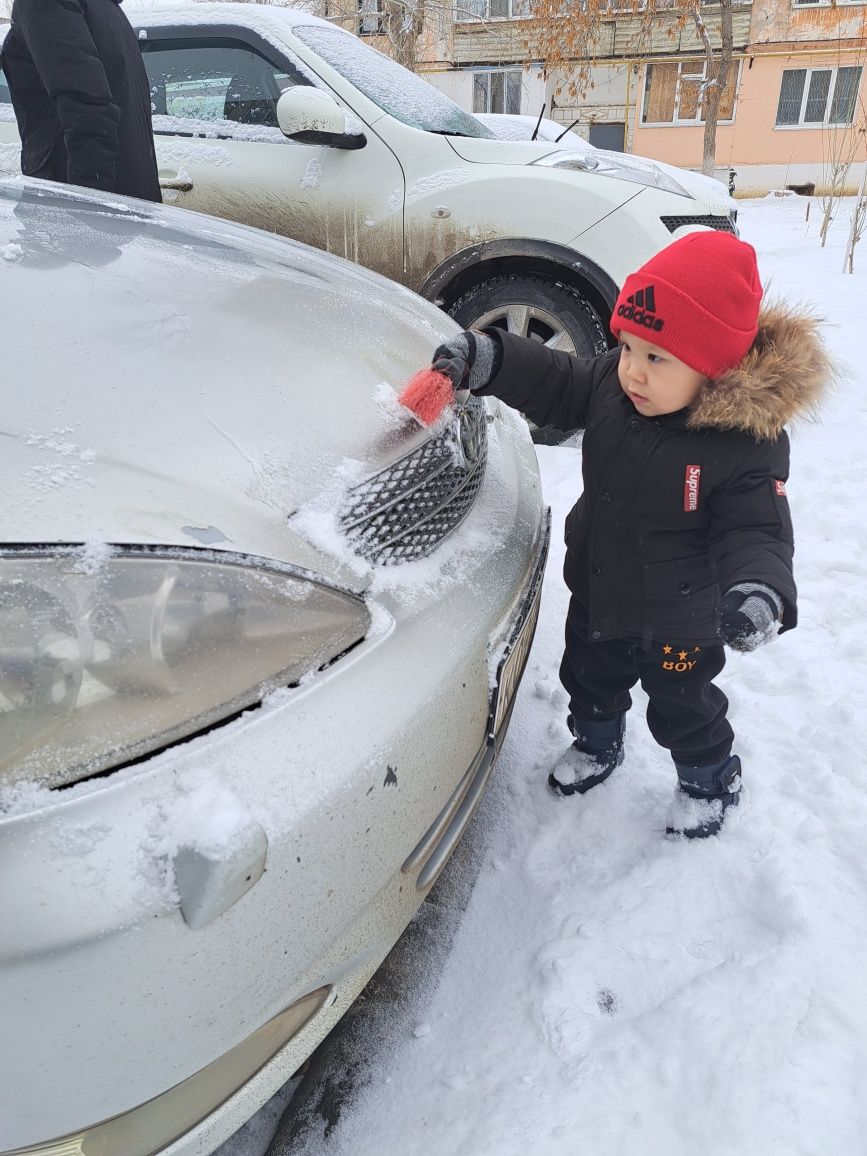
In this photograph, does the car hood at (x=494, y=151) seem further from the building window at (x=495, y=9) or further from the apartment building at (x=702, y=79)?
the building window at (x=495, y=9)

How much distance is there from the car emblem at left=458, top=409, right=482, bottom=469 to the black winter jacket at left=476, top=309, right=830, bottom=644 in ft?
0.23

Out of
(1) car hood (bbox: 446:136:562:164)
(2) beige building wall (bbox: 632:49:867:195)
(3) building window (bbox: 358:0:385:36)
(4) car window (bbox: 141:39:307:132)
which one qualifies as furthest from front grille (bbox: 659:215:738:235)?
(2) beige building wall (bbox: 632:49:867:195)

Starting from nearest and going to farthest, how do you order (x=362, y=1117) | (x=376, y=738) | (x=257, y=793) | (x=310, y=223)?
(x=257, y=793), (x=376, y=738), (x=362, y=1117), (x=310, y=223)

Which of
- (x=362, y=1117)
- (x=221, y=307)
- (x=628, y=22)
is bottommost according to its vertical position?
(x=362, y=1117)

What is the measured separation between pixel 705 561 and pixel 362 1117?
3.84 feet

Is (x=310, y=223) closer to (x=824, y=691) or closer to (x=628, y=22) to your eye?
(x=824, y=691)

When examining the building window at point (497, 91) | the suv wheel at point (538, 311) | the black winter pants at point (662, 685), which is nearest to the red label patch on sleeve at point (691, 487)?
the black winter pants at point (662, 685)

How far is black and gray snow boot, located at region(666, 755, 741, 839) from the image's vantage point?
1.77 meters

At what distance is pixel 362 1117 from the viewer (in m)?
1.33

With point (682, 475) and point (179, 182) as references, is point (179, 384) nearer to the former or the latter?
point (682, 475)

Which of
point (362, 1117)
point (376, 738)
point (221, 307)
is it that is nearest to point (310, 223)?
point (221, 307)

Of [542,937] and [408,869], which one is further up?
[408,869]

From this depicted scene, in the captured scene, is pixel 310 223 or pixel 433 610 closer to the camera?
pixel 433 610

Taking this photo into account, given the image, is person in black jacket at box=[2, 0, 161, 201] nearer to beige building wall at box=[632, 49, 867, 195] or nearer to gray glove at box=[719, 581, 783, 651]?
gray glove at box=[719, 581, 783, 651]
